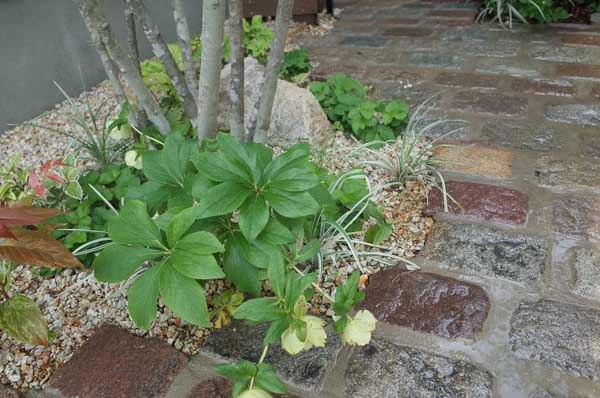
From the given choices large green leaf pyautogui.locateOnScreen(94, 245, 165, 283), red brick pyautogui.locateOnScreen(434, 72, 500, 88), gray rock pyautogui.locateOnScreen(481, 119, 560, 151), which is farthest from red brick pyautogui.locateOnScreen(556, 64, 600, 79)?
large green leaf pyautogui.locateOnScreen(94, 245, 165, 283)

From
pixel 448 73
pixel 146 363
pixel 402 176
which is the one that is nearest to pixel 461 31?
pixel 448 73

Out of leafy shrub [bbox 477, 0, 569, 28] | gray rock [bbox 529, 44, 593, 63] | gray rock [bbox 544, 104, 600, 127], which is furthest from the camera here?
leafy shrub [bbox 477, 0, 569, 28]

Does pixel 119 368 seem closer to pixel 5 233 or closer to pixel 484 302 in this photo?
pixel 5 233

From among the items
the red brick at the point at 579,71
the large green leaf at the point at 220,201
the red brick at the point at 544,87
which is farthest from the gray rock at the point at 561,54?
Result: the large green leaf at the point at 220,201

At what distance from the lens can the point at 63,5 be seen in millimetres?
2869

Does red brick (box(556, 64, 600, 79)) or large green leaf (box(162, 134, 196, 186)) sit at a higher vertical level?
large green leaf (box(162, 134, 196, 186))

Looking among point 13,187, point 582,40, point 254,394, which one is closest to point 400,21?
point 582,40

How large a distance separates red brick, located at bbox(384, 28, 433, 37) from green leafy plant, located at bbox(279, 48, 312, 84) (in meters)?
1.06

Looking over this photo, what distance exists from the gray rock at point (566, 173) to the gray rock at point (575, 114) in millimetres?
402

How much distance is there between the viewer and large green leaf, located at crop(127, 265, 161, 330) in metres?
1.05

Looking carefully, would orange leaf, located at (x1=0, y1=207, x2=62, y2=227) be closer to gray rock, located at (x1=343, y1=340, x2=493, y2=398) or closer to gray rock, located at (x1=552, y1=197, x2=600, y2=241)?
gray rock, located at (x1=343, y1=340, x2=493, y2=398)

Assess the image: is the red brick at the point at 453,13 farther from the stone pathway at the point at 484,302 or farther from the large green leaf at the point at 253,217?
the large green leaf at the point at 253,217

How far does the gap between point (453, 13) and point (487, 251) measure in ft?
10.6

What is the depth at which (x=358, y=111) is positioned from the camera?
2.27 m
